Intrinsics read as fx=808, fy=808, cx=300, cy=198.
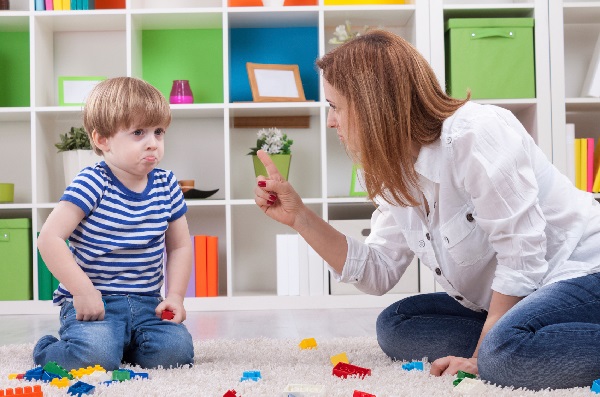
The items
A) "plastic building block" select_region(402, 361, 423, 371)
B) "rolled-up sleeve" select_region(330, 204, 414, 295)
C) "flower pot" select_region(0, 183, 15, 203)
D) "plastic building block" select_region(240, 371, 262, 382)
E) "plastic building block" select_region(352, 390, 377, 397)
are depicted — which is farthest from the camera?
"flower pot" select_region(0, 183, 15, 203)

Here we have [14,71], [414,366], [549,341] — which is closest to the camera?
[549,341]

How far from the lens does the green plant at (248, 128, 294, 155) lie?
3273 mm

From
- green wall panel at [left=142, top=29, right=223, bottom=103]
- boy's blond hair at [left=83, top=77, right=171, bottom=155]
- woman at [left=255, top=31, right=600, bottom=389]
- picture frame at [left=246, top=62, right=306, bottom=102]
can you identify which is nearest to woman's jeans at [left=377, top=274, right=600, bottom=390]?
woman at [left=255, top=31, right=600, bottom=389]

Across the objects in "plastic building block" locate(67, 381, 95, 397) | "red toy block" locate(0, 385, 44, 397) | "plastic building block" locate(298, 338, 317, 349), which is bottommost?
"plastic building block" locate(298, 338, 317, 349)

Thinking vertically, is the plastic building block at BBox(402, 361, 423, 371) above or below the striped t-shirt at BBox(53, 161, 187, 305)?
below

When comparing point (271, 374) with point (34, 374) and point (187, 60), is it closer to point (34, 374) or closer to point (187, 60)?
point (34, 374)

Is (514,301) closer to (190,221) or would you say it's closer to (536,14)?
(536,14)

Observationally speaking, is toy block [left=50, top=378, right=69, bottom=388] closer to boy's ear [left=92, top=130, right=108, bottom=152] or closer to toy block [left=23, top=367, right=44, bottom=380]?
toy block [left=23, top=367, right=44, bottom=380]

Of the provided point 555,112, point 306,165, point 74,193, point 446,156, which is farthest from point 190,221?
point 446,156

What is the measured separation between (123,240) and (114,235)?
0.08 feet

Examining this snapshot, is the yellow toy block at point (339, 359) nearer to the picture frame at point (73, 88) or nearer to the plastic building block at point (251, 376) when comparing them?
the plastic building block at point (251, 376)

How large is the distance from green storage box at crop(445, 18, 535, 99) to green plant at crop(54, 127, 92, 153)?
147 centimetres

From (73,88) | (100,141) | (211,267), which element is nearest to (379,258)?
(100,141)

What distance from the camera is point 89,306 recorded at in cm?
167
